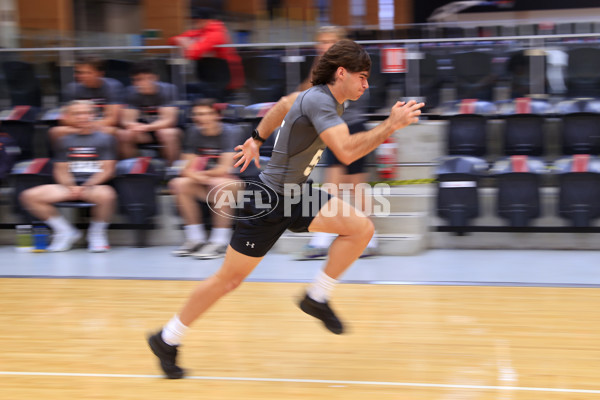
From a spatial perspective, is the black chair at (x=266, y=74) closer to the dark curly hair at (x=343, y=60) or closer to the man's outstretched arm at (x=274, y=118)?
the man's outstretched arm at (x=274, y=118)

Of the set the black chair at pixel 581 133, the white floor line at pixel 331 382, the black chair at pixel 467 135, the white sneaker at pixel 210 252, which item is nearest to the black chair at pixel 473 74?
the black chair at pixel 467 135

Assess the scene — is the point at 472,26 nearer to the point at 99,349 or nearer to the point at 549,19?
the point at 549,19

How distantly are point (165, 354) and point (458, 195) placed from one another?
4.20 m

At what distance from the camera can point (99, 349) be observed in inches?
166

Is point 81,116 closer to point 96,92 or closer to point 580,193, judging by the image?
point 96,92

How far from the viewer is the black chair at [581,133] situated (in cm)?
741

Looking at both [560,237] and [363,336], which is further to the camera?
[560,237]

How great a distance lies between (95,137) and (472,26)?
25.1 feet

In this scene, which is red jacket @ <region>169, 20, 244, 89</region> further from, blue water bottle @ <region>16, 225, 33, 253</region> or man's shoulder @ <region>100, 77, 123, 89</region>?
blue water bottle @ <region>16, 225, 33, 253</region>

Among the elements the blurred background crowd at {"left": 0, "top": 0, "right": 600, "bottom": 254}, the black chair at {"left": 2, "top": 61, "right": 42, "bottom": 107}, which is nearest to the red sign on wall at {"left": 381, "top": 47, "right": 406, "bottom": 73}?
the blurred background crowd at {"left": 0, "top": 0, "right": 600, "bottom": 254}

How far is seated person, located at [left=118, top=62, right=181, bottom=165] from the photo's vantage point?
769 cm

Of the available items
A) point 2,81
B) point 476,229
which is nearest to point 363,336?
point 476,229

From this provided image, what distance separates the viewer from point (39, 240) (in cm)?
736

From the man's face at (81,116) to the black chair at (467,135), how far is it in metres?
3.85
